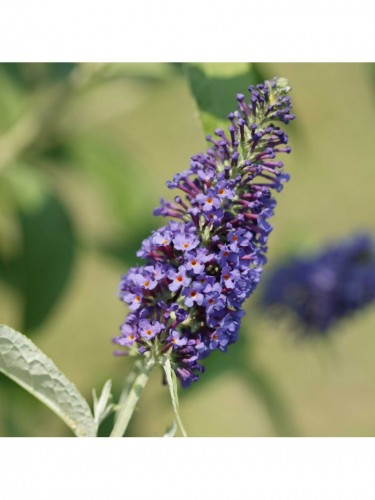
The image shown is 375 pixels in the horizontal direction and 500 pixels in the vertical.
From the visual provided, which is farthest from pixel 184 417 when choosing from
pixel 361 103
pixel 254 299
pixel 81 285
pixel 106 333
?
pixel 361 103

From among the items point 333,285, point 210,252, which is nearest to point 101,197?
point 333,285

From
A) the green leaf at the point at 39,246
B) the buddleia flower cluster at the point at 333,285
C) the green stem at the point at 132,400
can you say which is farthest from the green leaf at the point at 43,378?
the buddleia flower cluster at the point at 333,285

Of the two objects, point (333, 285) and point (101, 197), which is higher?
point (101, 197)

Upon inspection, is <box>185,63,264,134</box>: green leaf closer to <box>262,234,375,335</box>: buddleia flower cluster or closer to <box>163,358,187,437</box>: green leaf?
<box>163,358,187,437</box>: green leaf

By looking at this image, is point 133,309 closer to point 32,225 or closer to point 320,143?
point 32,225

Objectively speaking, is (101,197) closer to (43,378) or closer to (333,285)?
(333,285)
